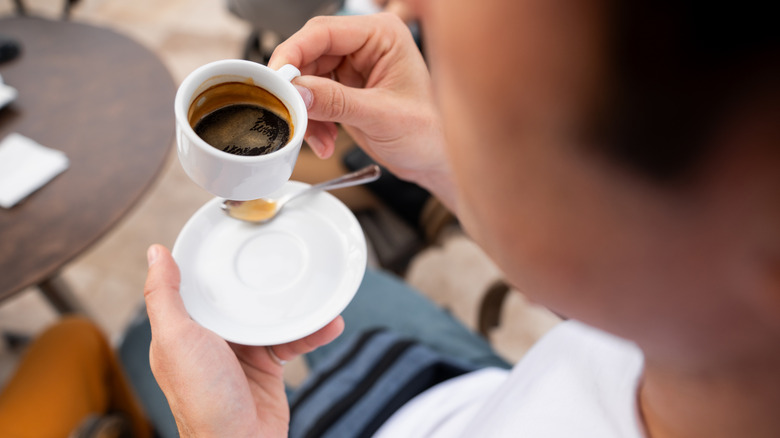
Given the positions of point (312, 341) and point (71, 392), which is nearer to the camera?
point (312, 341)

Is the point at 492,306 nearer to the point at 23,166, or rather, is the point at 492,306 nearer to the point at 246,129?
the point at 246,129

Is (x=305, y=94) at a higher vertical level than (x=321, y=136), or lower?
higher

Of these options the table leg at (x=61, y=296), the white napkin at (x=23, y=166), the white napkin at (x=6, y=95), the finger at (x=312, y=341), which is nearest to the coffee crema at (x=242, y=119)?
the finger at (x=312, y=341)

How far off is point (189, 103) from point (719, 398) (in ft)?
1.94

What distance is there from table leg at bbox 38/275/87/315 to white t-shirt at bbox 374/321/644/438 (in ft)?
3.85

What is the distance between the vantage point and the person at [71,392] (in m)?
0.97

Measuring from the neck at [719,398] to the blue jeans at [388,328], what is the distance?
0.52m

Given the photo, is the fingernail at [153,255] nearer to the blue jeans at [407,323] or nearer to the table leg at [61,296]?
the blue jeans at [407,323]

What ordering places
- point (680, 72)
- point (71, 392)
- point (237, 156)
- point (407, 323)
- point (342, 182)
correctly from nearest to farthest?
point (680, 72) < point (237, 156) < point (342, 182) < point (71, 392) < point (407, 323)

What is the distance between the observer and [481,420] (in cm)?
72

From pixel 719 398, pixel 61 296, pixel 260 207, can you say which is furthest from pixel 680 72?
pixel 61 296

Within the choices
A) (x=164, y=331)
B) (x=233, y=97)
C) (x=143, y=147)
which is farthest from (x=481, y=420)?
(x=143, y=147)

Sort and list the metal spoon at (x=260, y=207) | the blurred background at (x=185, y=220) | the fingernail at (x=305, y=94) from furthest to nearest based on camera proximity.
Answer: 1. the blurred background at (x=185, y=220)
2. the metal spoon at (x=260, y=207)
3. the fingernail at (x=305, y=94)

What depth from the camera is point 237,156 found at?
530 mm
